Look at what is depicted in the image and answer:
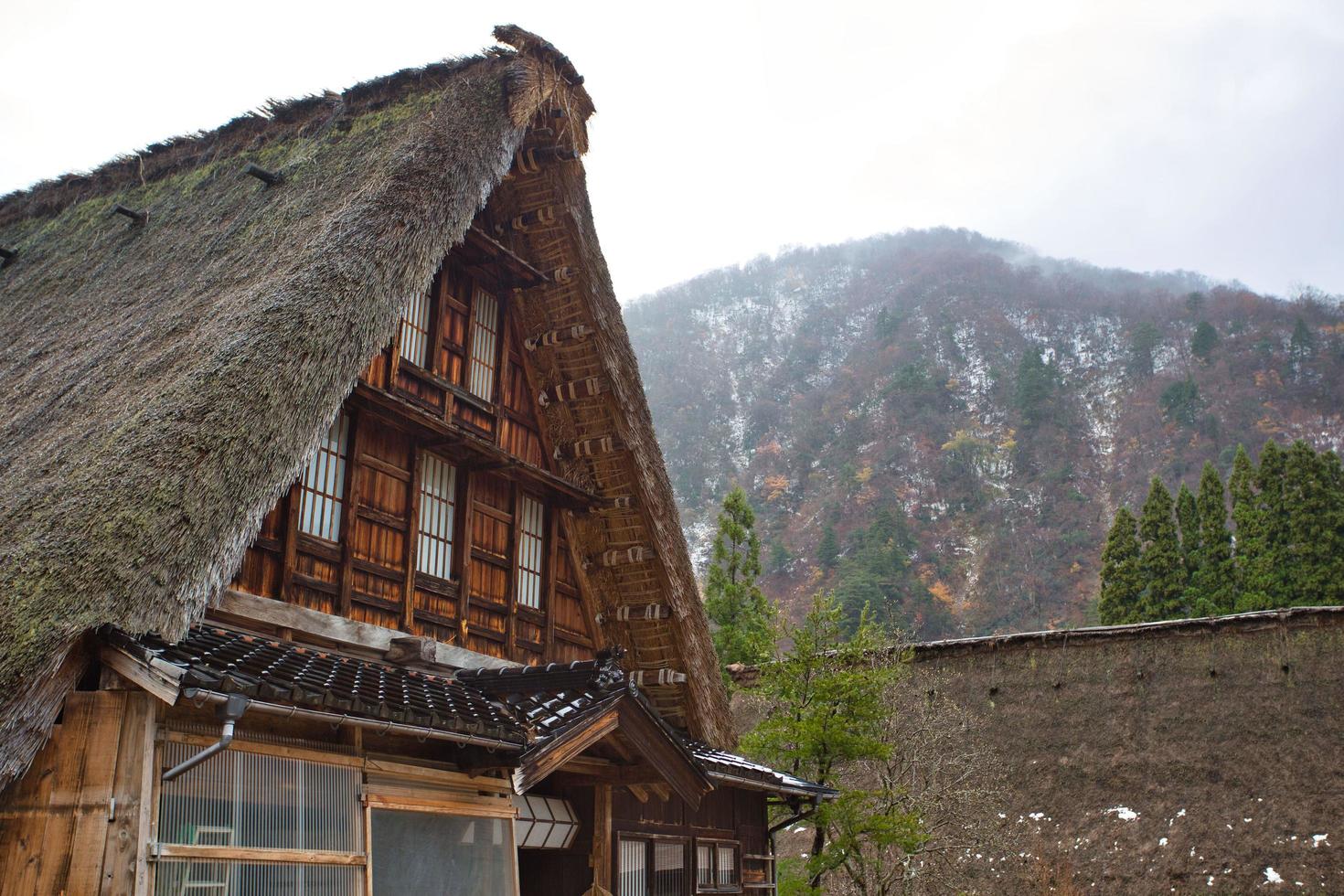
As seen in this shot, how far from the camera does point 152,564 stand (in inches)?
195

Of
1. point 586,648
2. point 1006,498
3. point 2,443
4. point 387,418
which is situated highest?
point 1006,498

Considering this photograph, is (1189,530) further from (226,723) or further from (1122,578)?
(226,723)

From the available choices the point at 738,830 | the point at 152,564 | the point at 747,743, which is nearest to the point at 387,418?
the point at 152,564

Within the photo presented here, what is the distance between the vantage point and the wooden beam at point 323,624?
21.5 ft

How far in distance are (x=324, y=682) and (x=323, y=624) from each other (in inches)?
70.8

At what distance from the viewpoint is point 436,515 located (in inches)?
337

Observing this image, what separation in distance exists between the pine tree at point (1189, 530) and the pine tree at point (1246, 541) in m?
1.01

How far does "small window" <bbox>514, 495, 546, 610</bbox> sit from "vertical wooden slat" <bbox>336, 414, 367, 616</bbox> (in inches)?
76.6

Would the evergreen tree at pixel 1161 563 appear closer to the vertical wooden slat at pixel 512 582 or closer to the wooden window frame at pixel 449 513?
the vertical wooden slat at pixel 512 582

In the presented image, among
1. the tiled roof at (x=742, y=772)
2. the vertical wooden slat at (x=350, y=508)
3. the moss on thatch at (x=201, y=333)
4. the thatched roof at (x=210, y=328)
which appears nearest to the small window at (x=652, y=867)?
the tiled roof at (x=742, y=772)

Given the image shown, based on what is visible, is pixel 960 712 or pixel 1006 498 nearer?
pixel 960 712

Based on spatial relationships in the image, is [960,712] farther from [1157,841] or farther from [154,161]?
[154,161]

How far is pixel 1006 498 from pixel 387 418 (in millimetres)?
62375

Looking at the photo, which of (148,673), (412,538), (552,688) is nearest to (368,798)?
(148,673)
